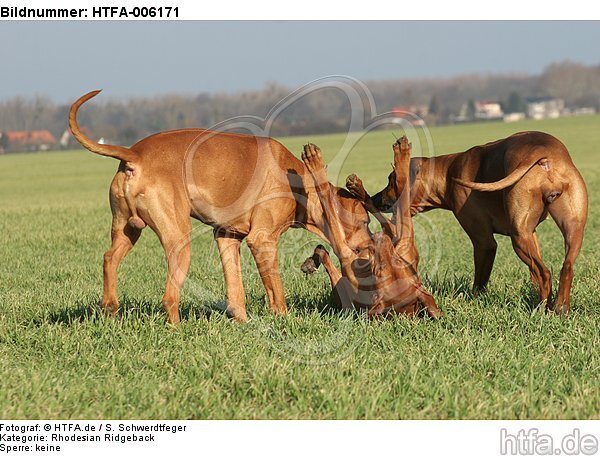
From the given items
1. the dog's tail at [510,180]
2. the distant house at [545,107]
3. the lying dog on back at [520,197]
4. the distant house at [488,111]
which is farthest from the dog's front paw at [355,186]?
the distant house at [545,107]

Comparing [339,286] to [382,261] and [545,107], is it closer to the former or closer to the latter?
[382,261]

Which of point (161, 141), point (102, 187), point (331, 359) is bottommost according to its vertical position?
point (102, 187)

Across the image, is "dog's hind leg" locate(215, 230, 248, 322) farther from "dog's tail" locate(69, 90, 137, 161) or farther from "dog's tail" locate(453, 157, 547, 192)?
→ "dog's tail" locate(453, 157, 547, 192)

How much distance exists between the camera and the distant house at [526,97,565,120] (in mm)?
114912

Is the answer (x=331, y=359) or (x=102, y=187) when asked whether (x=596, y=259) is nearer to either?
(x=331, y=359)

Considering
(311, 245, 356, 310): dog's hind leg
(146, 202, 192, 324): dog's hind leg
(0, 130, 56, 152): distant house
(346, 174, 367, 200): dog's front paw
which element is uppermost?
(346, 174, 367, 200): dog's front paw

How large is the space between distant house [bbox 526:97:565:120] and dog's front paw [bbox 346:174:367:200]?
11184 cm

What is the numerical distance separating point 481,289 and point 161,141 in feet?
11.5

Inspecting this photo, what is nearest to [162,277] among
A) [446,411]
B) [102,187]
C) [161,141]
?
[161,141]

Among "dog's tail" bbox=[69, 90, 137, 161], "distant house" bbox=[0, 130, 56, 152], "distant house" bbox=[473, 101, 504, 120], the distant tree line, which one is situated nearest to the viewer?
"dog's tail" bbox=[69, 90, 137, 161]

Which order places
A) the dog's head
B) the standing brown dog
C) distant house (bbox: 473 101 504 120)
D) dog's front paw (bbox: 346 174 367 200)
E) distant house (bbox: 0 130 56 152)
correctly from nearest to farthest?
1. the standing brown dog
2. the dog's head
3. dog's front paw (bbox: 346 174 367 200)
4. distant house (bbox: 0 130 56 152)
5. distant house (bbox: 473 101 504 120)

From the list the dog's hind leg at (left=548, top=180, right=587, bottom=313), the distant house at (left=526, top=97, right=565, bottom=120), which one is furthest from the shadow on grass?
the distant house at (left=526, top=97, right=565, bottom=120)
